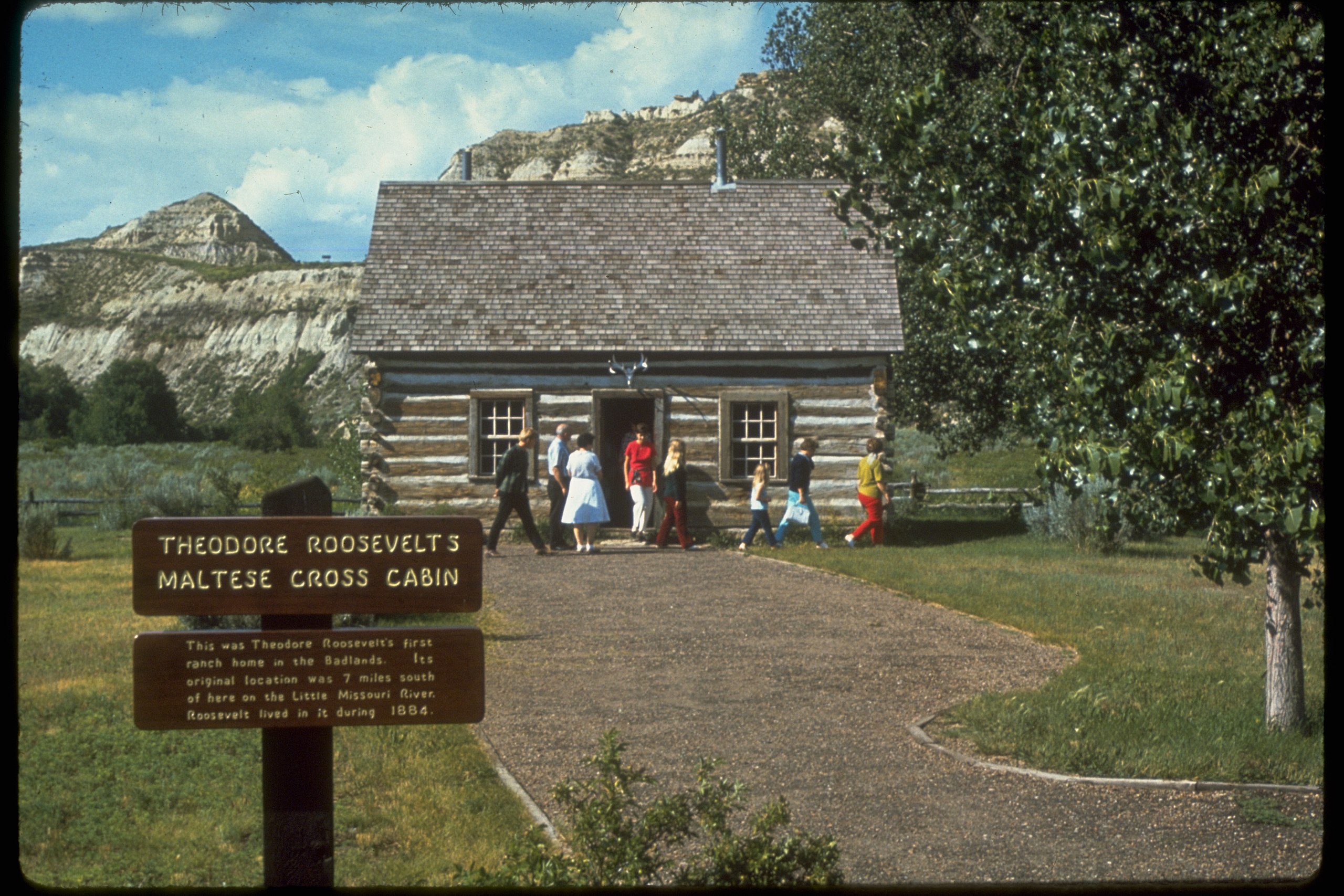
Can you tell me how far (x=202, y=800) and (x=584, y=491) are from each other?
1009cm

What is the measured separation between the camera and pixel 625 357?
17688 millimetres

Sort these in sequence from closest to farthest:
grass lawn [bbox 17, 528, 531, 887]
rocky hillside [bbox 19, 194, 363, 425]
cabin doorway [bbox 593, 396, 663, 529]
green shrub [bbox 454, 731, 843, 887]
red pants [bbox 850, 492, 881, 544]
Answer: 1. green shrub [bbox 454, 731, 843, 887]
2. grass lawn [bbox 17, 528, 531, 887]
3. red pants [bbox 850, 492, 881, 544]
4. cabin doorway [bbox 593, 396, 663, 529]
5. rocky hillside [bbox 19, 194, 363, 425]

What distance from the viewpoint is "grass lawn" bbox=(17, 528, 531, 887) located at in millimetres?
5383

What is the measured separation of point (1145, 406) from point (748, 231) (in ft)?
45.7

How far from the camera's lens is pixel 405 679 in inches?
152

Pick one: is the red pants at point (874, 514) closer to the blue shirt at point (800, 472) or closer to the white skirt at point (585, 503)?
the blue shirt at point (800, 472)

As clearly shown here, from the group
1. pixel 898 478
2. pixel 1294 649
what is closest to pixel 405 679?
pixel 1294 649

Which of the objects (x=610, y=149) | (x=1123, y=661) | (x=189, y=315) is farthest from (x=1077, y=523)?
A: (x=189, y=315)

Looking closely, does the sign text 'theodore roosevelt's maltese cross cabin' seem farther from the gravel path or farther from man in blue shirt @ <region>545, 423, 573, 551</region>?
the gravel path

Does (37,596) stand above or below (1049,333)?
below

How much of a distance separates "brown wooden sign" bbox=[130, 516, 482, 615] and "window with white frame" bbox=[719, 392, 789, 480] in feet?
46.0

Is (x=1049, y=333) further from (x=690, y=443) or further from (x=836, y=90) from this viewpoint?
(x=836, y=90)

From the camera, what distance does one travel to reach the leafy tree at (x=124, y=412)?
50.2 m

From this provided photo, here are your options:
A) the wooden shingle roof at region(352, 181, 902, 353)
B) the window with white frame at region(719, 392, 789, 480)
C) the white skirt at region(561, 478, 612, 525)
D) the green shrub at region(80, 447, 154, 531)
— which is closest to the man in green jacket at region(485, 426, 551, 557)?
the white skirt at region(561, 478, 612, 525)
